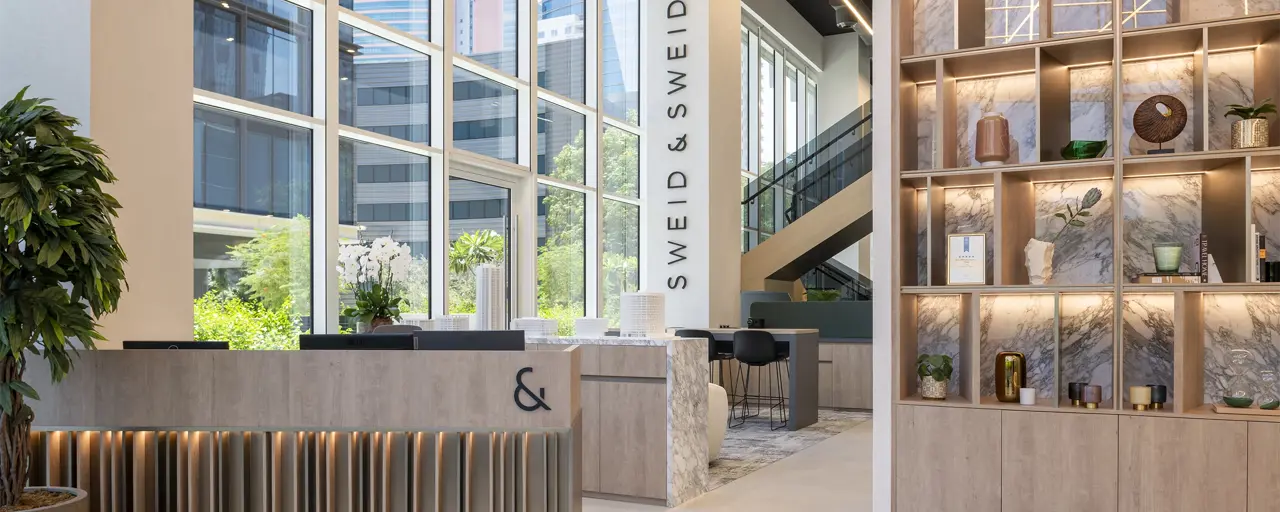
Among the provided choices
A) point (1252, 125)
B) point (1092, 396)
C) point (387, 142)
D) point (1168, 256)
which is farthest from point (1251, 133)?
point (387, 142)

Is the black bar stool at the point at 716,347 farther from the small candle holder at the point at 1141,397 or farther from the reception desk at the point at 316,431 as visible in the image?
the reception desk at the point at 316,431

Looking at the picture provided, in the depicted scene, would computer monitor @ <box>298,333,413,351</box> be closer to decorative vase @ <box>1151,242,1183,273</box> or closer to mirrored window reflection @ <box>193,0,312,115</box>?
mirrored window reflection @ <box>193,0,312,115</box>

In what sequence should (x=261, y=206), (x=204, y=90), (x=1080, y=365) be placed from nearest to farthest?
(x=1080, y=365), (x=204, y=90), (x=261, y=206)

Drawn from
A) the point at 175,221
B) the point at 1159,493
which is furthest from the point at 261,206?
the point at 1159,493

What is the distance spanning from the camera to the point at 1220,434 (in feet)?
12.6

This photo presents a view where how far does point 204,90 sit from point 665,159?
19.4 feet

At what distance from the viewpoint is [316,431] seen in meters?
3.57

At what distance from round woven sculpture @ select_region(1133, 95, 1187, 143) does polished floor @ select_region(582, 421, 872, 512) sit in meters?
2.62

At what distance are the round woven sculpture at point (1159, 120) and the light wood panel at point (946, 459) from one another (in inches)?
56.8

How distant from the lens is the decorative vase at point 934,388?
4.45 m

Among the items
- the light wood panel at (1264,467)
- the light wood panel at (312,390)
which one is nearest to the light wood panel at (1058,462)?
the light wood panel at (1264,467)

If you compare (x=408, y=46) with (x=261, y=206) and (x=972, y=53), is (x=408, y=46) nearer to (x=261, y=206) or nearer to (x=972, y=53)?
(x=261, y=206)

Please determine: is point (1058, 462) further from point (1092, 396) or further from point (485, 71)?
point (485, 71)

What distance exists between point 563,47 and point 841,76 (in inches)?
373
